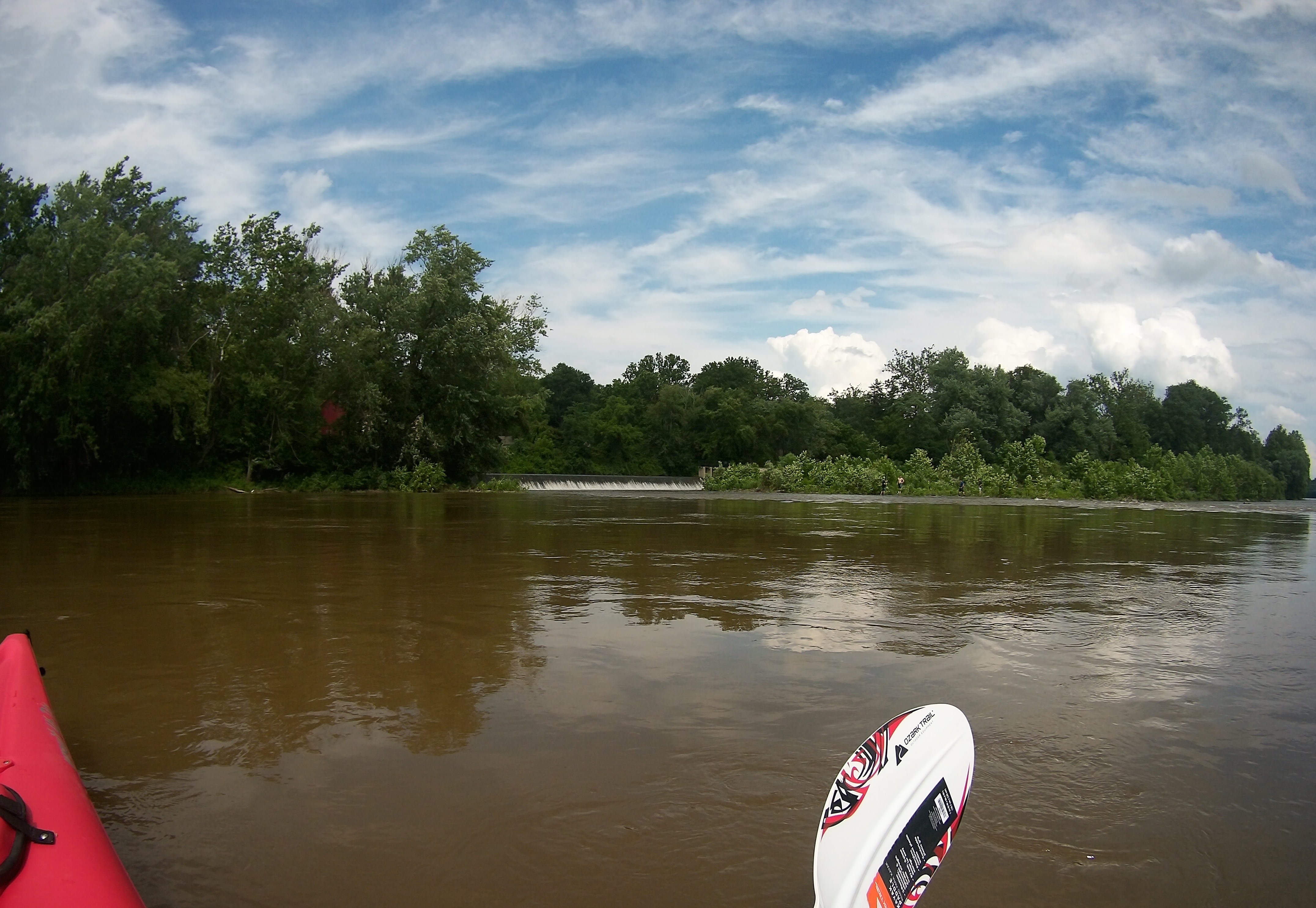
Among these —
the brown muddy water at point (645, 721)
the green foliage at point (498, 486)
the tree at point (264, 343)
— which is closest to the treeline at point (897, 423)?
the green foliage at point (498, 486)

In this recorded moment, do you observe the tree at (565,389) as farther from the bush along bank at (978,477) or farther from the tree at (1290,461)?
the tree at (1290,461)

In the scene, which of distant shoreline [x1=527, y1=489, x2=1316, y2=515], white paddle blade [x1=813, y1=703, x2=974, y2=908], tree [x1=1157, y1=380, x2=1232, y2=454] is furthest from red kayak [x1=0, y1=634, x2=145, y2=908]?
tree [x1=1157, y1=380, x2=1232, y2=454]

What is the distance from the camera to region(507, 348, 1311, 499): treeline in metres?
62.1

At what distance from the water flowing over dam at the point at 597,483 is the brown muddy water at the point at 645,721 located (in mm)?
32591

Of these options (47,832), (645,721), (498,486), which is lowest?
(645,721)

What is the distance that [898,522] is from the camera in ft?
61.5

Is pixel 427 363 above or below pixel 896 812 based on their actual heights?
above

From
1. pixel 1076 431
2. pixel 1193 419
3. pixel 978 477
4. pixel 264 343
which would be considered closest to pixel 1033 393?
pixel 1076 431

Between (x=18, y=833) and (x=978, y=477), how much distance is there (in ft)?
128

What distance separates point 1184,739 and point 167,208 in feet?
115

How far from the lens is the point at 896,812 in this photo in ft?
8.08

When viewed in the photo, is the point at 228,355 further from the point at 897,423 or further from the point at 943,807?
the point at 897,423

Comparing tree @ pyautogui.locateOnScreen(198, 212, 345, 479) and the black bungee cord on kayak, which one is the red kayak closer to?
the black bungee cord on kayak

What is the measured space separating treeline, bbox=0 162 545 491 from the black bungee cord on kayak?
28261 mm
